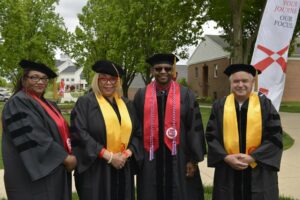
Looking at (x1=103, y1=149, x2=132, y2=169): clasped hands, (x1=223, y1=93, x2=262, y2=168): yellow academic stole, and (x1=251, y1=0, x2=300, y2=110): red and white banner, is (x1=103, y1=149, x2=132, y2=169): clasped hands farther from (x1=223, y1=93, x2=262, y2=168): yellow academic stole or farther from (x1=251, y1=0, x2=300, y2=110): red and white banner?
(x1=251, y1=0, x2=300, y2=110): red and white banner

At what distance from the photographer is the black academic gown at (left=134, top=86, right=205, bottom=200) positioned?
4.27 m

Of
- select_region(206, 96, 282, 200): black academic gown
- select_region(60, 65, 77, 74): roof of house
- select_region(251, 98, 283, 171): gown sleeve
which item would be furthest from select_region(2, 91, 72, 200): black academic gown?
select_region(60, 65, 77, 74): roof of house

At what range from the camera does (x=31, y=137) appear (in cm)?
352

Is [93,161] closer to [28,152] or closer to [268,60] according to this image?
[28,152]

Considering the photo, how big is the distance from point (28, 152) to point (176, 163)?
5.13 ft

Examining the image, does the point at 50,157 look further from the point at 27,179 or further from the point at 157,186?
the point at 157,186

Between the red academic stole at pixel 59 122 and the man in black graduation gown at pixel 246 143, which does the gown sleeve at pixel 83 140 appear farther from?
the man in black graduation gown at pixel 246 143

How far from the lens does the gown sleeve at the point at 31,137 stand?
3.51m

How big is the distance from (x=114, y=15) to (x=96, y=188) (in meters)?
19.0

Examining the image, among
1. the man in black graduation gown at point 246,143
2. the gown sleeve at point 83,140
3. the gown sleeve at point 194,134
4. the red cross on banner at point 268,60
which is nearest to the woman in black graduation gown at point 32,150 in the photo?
the gown sleeve at point 83,140

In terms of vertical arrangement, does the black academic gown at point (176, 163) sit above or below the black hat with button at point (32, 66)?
below

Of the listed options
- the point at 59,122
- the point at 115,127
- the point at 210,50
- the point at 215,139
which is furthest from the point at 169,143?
the point at 210,50

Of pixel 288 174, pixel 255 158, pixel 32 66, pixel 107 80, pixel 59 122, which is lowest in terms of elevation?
pixel 288 174

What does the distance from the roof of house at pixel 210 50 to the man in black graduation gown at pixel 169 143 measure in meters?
31.8
